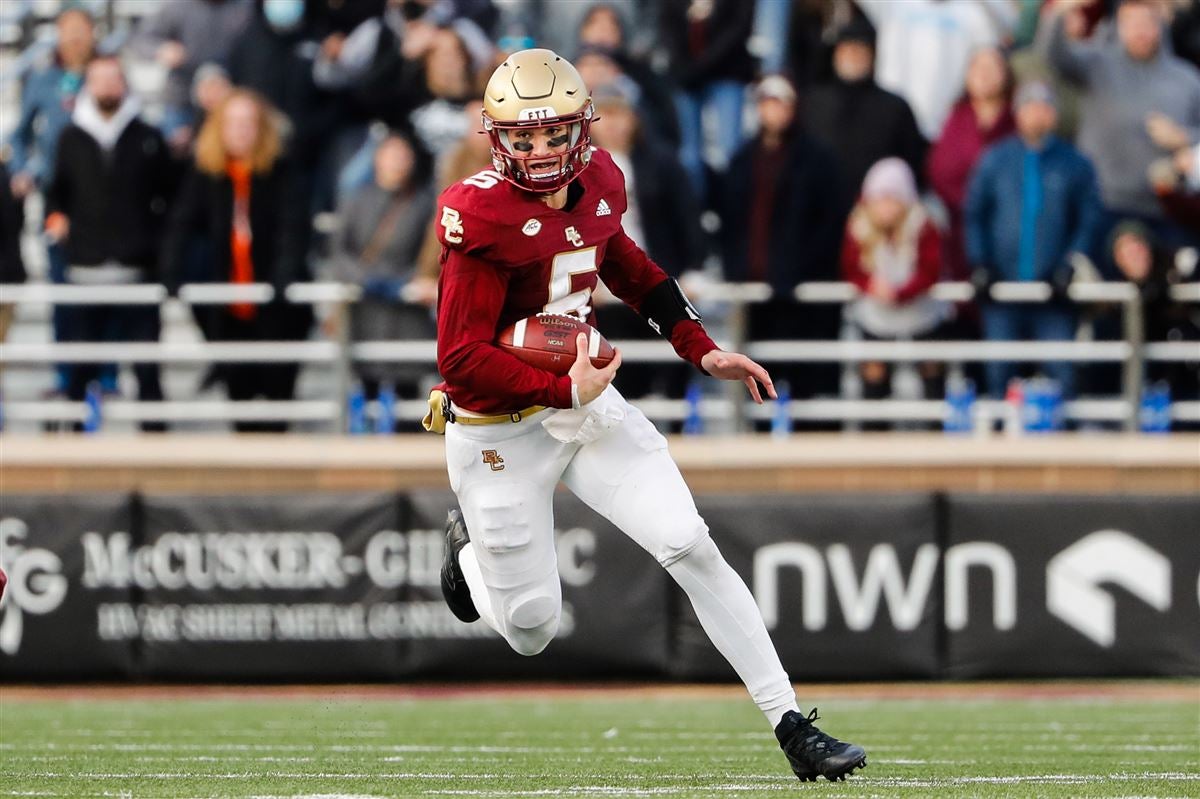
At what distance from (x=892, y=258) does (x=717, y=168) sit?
1.17 meters

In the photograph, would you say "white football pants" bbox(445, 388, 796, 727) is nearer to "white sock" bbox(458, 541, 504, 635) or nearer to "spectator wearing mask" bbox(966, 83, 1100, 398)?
"white sock" bbox(458, 541, 504, 635)

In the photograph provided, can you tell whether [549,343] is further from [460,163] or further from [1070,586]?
[1070,586]

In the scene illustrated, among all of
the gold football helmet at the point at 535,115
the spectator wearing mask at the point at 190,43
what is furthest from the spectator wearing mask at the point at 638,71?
the gold football helmet at the point at 535,115

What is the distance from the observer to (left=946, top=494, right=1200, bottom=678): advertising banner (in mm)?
11367

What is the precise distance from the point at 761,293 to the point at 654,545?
5381 millimetres

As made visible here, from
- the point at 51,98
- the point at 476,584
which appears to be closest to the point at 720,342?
the point at 51,98

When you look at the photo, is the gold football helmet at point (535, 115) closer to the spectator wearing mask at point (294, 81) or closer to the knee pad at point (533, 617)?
the knee pad at point (533, 617)

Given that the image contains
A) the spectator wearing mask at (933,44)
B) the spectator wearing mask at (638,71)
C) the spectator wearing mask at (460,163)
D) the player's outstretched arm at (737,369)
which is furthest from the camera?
the spectator wearing mask at (933,44)

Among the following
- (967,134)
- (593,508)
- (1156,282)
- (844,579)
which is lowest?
(844,579)

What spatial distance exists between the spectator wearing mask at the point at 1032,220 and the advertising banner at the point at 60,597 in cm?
482

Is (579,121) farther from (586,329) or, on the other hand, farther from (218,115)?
(218,115)

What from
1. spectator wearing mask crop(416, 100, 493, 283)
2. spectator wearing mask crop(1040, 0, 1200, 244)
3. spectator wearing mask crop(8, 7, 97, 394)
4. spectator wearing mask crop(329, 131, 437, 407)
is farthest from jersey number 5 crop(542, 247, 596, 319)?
spectator wearing mask crop(8, 7, 97, 394)

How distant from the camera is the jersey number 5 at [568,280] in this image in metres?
6.39

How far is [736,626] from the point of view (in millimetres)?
6250
